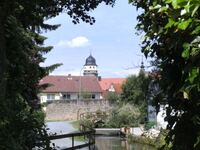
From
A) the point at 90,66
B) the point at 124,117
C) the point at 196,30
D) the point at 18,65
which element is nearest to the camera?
the point at 196,30

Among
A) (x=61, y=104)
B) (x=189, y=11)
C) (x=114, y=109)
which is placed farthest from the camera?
(x=61, y=104)

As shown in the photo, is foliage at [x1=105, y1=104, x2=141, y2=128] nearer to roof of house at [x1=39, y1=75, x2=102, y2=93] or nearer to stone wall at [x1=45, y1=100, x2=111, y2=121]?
stone wall at [x1=45, y1=100, x2=111, y2=121]

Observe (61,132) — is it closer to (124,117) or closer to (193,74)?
(124,117)

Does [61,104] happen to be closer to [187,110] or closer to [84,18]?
[84,18]

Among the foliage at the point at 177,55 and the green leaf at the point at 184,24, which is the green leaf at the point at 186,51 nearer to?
the foliage at the point at 177,55

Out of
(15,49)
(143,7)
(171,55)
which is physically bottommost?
(171,55)

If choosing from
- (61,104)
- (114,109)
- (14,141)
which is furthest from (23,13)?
(61,104)

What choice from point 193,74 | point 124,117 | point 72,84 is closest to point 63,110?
point 124,117

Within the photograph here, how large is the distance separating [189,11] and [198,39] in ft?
1.18

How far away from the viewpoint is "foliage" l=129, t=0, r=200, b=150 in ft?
15.7

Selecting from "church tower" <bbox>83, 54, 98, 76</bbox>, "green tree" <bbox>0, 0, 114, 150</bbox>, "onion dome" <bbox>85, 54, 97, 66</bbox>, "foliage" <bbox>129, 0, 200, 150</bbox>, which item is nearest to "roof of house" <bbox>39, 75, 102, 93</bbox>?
"church tower" <bbox>83, 54, 98, 76</bbox>

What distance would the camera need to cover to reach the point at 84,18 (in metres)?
17.2

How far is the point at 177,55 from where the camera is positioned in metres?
5.85

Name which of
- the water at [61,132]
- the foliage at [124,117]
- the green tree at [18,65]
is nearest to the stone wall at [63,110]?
the foliage at [124,117]
